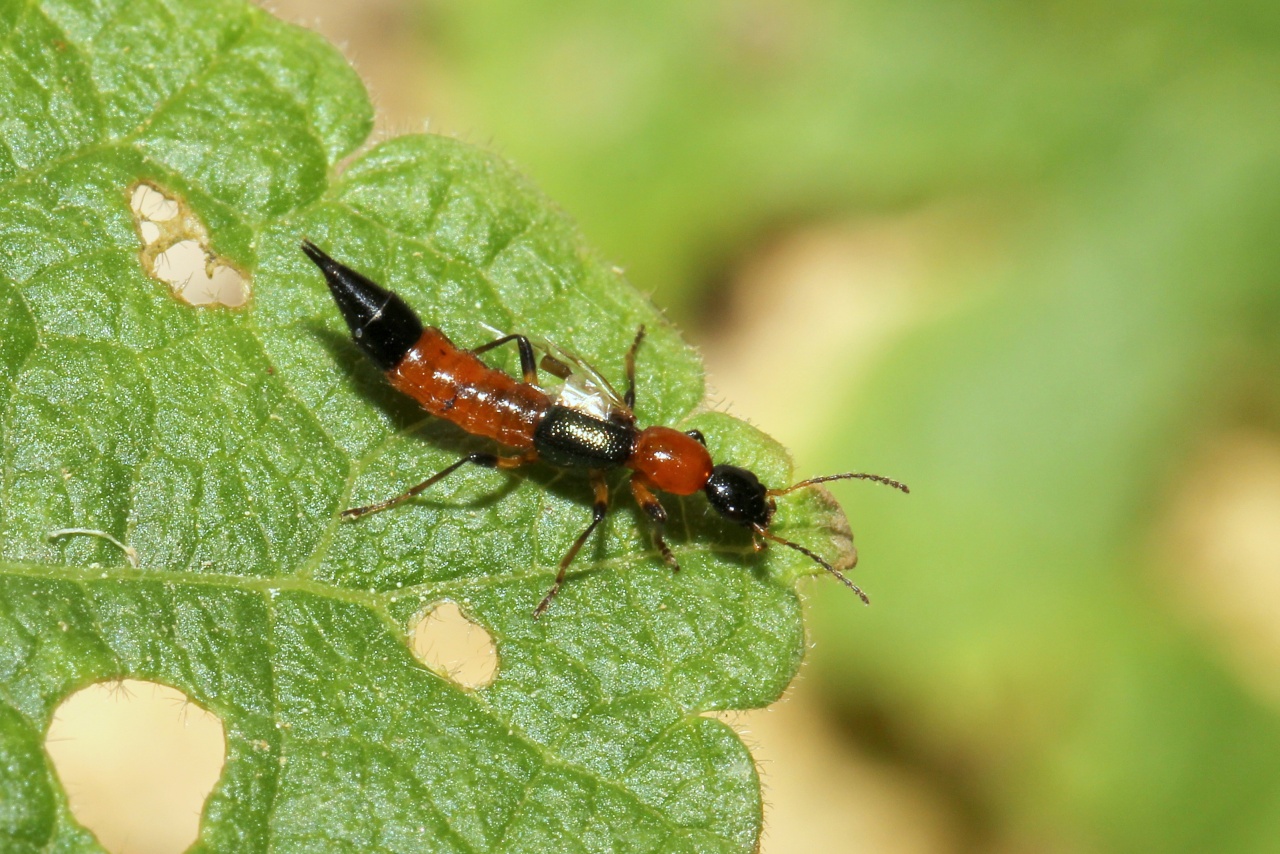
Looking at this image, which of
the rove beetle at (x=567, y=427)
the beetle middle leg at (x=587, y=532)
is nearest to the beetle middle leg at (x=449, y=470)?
the rove beetle at (x=567, y=427)

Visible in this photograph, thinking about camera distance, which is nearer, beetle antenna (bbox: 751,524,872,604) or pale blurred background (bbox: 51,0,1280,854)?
beetle antenna (bbox: 751,524,872,604)

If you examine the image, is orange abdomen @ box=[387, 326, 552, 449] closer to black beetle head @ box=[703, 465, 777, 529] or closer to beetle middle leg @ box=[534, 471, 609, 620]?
beetle middle leg @ box=[534, 471, 609, 620]

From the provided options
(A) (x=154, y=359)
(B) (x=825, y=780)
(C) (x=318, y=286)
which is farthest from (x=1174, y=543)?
(A) (x=154, y=359)

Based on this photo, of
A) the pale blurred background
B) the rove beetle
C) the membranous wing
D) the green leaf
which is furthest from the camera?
the pale blurred background

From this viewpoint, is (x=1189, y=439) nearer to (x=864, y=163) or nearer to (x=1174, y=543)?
(x=1174, y=543)

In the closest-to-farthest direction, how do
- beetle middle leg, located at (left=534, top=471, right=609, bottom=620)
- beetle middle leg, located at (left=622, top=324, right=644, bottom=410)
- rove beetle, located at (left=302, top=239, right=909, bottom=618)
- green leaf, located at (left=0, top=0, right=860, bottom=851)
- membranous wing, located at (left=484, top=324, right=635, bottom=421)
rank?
green leaf, located at (left=0, top=0, right=860, bottom=851)
beetle middle leg, located at (left=534, top=471, right=609, bottom=620)
rove beetle, located at (left=302, top=239, right=909, bottom=618)
beetle middle leg, located at (left=622, top=324, right=644, bottom=410)
membranous wing, located at (left=484, top=324, right=635, bottom=421)

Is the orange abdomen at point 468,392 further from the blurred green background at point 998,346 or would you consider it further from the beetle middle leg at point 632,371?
the blurred green background at point 998,346

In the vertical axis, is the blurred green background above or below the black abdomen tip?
above

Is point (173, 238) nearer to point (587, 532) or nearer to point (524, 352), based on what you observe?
point (524, 352)

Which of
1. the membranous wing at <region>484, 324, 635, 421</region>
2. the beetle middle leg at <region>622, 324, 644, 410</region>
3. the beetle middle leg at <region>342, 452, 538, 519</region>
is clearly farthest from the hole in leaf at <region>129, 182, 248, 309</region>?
the beetle middle leg at <region>622, 324, 644, 410</region>
